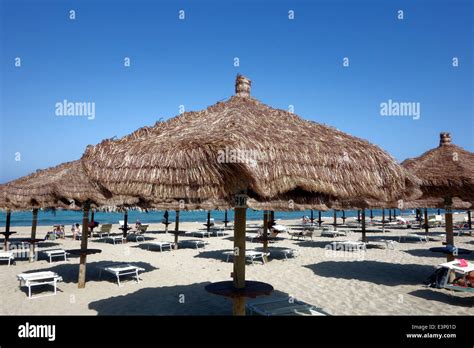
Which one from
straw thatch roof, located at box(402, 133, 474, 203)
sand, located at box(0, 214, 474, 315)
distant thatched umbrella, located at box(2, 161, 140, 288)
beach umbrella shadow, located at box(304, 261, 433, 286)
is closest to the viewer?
sand, located at box(0, 214, 474, 315)

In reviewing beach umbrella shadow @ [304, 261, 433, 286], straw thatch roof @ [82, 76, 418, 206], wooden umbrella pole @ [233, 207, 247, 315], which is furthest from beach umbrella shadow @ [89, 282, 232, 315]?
beach umbrella shadow @ [304, 261, 433, 286]

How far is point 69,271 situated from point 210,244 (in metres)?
7.43

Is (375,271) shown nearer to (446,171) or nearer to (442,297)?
(442,297)

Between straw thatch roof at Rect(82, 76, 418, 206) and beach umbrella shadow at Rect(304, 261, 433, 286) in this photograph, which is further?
beach umbrella shadow at Rect(304, 261, 433, 286)

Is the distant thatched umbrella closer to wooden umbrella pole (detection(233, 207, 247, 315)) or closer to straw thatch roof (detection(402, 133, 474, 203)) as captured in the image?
wooden umbrella pole (detection(233, 207, 247, 315))

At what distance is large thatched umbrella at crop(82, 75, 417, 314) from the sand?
3281 mm

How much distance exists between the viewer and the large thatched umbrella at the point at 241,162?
334 cm

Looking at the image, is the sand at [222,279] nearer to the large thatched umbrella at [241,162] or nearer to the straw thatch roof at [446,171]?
the straw thatch roof at [446,171]

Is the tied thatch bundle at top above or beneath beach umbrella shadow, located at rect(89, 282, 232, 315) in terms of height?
above

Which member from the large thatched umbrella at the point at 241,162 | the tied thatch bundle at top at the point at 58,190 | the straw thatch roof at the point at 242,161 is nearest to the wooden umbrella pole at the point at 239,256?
the large thatched umbrella at the point at 241,162

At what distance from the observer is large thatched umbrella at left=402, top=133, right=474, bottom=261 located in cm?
787

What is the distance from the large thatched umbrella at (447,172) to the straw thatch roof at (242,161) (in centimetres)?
418

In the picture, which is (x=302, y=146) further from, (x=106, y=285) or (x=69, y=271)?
(x=69, y=271)
